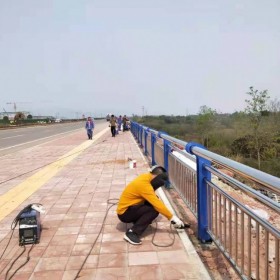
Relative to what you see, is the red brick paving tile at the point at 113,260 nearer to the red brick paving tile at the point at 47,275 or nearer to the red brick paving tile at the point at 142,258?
the red brick paving tile at the point at 142,258

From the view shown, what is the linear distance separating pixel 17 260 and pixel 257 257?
99.4 inches

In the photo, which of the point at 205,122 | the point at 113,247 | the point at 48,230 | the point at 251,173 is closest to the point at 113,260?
the point at 113,247

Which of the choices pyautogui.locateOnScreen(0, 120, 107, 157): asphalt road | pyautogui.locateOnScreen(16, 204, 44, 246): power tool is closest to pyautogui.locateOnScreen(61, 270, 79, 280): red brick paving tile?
pyautogui.locateOnScreen(16, 204, 44, 246): power tool

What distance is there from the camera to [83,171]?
9617 mm

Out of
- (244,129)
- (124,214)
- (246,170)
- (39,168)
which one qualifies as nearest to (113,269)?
(124,214)

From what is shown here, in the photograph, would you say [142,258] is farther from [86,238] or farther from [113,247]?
[86,238]

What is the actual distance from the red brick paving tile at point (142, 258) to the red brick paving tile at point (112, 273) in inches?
6.4

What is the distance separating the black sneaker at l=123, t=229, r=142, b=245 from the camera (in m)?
4.10

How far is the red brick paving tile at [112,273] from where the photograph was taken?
3.29m

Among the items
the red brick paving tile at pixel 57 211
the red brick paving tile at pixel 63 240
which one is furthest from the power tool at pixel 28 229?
the red brick paving tile at pixel 57 211

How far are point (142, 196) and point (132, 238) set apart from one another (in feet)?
1.68

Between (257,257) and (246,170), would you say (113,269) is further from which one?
(246,170)

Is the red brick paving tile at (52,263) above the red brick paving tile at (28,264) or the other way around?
above

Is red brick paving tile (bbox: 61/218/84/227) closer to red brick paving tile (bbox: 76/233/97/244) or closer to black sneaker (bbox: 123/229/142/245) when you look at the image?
red brick paving tile (bbox: 76/233/97/244)
